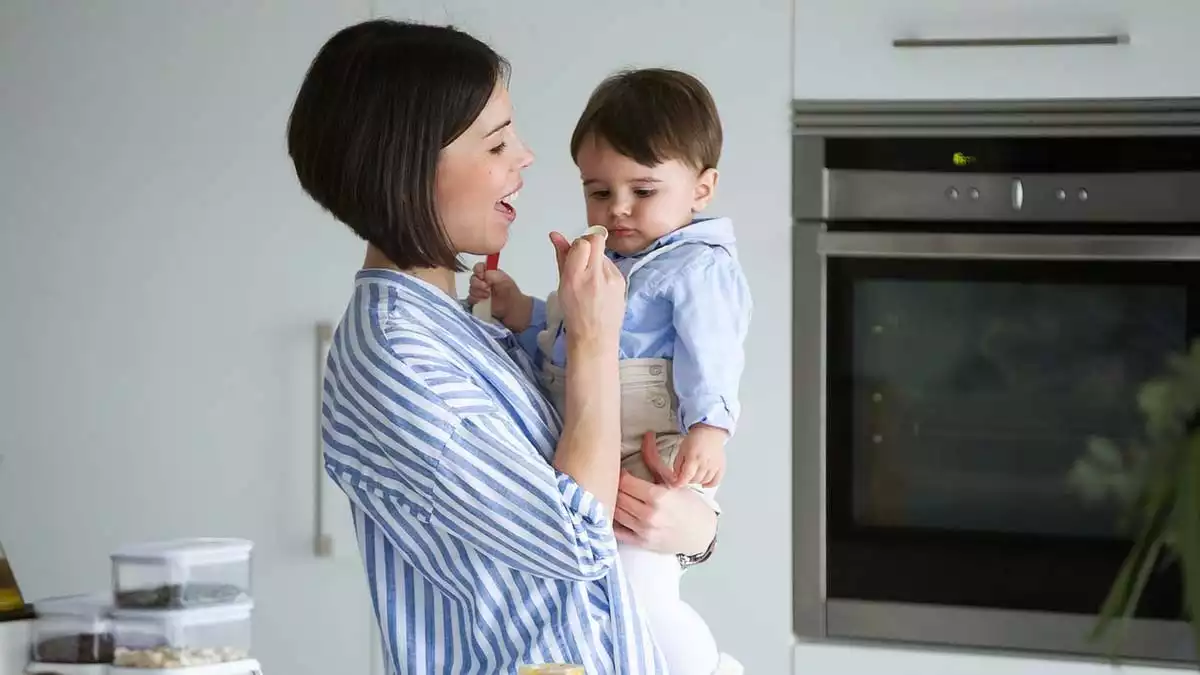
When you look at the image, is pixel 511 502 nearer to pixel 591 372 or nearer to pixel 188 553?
pixel 591 372

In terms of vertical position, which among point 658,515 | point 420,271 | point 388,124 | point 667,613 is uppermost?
point 388,124

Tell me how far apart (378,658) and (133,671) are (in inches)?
30.2

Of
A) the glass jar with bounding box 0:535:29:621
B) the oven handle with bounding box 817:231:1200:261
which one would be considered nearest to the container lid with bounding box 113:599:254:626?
the glass jar with bounding box 0:535:29:621

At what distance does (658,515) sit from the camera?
1330 millimetres

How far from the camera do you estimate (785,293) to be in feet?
6.91

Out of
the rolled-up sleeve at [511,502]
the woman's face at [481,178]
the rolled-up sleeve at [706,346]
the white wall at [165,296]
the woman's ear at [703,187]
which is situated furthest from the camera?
the white wall at [165,296]

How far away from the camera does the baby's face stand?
1453mm

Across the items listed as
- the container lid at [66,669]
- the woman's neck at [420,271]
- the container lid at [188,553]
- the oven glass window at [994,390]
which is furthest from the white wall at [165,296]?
the woman's neck at [420,271]

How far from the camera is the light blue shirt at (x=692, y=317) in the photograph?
54.6 inches

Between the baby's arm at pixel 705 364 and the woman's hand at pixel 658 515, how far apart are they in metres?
0.03

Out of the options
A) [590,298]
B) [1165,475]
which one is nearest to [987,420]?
[590,298]

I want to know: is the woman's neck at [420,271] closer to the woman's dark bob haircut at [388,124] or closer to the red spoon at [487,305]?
the woman's dark bob haircut at [388,124]

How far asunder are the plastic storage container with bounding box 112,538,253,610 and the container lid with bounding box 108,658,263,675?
0.07m

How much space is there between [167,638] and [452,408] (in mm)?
570
